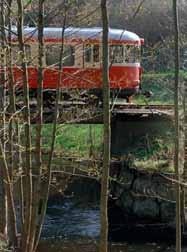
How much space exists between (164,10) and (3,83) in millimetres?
21236

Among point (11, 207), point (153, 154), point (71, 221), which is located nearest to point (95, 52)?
point (153, 154)

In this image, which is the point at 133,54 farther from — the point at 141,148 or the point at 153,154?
the point at 153,154

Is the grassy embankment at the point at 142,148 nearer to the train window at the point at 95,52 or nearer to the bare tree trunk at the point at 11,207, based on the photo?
the train window at the point at 95,52

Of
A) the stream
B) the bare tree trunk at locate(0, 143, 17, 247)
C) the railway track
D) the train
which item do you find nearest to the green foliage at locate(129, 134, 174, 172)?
the railway track

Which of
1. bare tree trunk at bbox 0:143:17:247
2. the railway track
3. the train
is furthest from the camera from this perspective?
the train

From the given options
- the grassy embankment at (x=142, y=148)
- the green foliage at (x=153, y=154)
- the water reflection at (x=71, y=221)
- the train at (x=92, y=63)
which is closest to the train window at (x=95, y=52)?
the train at (x=92, y=63)

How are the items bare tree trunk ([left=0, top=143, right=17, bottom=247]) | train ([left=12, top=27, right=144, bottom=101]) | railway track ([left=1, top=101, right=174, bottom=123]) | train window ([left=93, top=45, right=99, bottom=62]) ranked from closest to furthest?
bare tree trunk ([left=0, top=143, right=17, bottom=247])
railway track ([left=1, top=101, right=174, bottom=123])
train ([left=12, top=27, right=144, bottom=101])
train window ([left=93, top=45, right=99, bottom=62])

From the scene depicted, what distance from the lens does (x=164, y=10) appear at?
109 feet

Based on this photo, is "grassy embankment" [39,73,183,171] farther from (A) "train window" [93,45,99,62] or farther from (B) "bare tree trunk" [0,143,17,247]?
(B) "bare tree trunk" [0,143,17,247]

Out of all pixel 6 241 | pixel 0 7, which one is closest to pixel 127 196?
pixel 6 241

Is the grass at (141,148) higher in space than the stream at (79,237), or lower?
higher

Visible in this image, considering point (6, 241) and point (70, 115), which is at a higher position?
point (70, 115)

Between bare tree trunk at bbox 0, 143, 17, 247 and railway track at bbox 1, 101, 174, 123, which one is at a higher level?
railway track at bbox 1, 101, 174, 123

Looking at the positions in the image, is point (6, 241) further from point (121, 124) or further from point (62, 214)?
point (121, 124)
